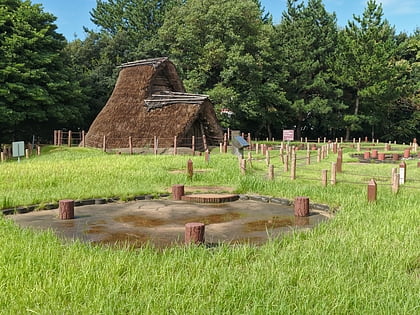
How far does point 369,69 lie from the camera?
34.2m

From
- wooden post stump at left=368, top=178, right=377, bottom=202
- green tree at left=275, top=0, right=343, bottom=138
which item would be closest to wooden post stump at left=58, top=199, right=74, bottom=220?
wooden post stump at left=368, top=178, right=377, bottom=202

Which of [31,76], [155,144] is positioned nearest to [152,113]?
[155,144]

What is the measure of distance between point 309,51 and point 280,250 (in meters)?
34.3

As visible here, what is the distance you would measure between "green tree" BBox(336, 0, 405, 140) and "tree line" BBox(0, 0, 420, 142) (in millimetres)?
86

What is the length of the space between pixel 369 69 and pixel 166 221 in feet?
101

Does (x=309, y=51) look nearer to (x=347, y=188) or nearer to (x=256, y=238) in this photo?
(x=347, y=188)

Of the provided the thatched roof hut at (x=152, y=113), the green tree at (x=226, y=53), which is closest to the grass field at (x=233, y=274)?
the thatched roof hut at (x=152, y=113)

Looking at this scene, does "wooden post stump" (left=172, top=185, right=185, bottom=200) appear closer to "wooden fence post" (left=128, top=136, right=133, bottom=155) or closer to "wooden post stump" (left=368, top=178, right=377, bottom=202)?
"wooden post stump" (left=368, top=178, right=377, bottom=202)

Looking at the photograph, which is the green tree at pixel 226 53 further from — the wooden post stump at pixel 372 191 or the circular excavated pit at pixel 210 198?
the wooden post stump at pixel 372 191

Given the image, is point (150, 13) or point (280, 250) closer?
point (280, 250)

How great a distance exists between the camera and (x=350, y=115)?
3628 cm

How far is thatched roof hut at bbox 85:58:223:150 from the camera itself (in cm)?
2453

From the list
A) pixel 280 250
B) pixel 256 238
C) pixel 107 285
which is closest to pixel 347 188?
pixel 256 238

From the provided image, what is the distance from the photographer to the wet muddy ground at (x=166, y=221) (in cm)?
662
